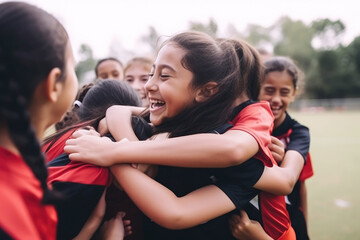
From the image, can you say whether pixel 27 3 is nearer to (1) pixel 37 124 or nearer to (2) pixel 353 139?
(1) pixel 37 124

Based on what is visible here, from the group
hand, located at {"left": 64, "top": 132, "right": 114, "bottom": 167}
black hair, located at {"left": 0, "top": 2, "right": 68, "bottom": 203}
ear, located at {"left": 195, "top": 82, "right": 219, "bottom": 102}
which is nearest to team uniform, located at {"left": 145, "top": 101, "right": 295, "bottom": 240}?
ear, located at {"left": 195, "top": 82, "right": 219, "bottom": 102}

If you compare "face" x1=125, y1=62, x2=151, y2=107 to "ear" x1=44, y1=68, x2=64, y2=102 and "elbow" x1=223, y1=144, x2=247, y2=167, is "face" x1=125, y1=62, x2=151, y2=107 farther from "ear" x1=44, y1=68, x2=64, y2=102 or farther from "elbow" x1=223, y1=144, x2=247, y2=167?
"ear" x1=44, y1=68, x2=64, y2=102

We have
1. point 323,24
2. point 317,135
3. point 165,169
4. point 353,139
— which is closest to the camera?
point 165,169

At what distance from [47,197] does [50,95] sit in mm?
382

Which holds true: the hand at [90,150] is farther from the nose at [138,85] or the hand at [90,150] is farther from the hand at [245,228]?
the nose at [138,85]

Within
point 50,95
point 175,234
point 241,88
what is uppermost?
point 50,95

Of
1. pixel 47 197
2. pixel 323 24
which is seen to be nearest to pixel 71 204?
pixel 47 197

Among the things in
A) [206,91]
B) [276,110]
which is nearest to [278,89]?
[276,110]

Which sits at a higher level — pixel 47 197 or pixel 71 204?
pixel 47 197

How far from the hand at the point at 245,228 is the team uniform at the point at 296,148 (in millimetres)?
844

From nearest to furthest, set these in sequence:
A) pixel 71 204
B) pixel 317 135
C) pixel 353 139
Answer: pixel 71 204, pixel 353 139, pixel 317 135

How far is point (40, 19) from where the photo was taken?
1.19 meters

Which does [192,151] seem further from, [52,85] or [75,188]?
[52,85]

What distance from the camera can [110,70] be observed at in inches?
190
